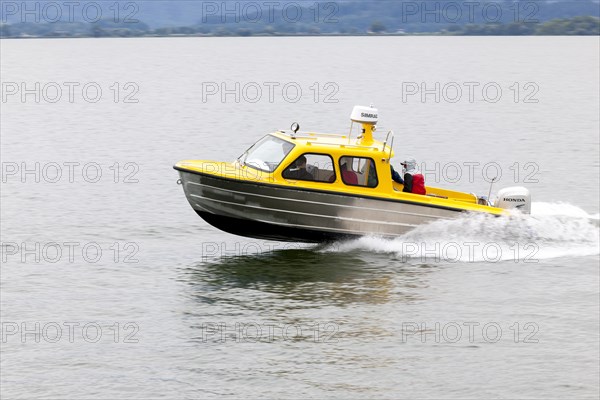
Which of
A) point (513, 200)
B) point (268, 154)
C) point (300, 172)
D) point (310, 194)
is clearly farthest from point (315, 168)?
point (513, 200)

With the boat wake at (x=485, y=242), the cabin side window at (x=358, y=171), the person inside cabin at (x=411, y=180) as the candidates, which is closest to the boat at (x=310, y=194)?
the cabin side window at (x=358, y=171)

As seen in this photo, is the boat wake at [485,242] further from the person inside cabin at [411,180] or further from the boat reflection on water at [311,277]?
the person inside cabin at [411,180]

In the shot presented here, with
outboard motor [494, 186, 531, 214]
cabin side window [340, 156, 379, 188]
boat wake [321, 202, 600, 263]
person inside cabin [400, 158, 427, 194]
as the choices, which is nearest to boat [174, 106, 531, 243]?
cabin side window [340, 156, 379, 188]

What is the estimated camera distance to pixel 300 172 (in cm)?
2122

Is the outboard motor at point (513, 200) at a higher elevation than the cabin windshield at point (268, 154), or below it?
below

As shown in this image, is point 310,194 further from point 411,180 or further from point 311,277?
point 411,180

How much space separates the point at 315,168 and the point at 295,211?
95 centimetres

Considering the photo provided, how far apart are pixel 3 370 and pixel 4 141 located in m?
32.8

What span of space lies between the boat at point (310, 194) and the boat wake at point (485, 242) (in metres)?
0.28

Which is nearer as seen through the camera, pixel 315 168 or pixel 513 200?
pixel 315 168

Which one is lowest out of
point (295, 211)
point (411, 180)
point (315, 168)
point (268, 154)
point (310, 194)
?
point (295, 211)

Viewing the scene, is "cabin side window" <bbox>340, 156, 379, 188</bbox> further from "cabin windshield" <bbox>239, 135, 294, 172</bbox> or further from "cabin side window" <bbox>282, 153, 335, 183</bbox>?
"cabin windshield" <bbox>239, 135, 294, 172</bbox>

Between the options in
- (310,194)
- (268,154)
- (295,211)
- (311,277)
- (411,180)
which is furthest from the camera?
(411,180)

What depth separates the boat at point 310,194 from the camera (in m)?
21.2
